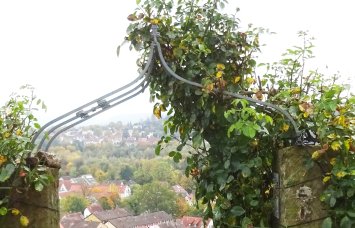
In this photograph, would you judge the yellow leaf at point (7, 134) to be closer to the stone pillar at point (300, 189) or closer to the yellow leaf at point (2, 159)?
the yellow leaf at point (2, 159)

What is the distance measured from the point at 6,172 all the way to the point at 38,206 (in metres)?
0.22

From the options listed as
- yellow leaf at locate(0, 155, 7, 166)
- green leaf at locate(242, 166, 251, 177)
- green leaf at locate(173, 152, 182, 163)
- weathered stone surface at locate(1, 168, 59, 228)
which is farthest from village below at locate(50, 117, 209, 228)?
yellow leaf at locate(0, 155, 7, 166)

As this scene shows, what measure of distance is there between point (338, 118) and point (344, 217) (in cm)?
38

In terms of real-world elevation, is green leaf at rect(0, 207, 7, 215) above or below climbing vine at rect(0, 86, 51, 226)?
below

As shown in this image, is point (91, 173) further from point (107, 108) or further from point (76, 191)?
point (107, 108)

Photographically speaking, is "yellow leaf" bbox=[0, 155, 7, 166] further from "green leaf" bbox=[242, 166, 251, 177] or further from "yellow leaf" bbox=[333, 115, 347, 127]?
"yellow leaf" bbox=[333, 115, 347, 127]

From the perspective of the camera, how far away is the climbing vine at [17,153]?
1.57 m

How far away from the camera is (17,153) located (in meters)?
1.60

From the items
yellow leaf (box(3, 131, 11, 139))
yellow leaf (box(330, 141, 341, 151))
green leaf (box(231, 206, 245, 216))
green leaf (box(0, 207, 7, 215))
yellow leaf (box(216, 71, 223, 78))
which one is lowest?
green leaf (box(231, 206, 245, 216))

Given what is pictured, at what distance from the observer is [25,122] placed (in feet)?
5.54

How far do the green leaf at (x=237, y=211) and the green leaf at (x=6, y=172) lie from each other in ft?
3.22

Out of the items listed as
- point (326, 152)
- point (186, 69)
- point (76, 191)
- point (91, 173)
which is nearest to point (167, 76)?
point (186, 69)

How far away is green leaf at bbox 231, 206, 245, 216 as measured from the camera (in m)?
1.99

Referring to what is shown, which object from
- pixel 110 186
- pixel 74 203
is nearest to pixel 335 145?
pixel 74 203
